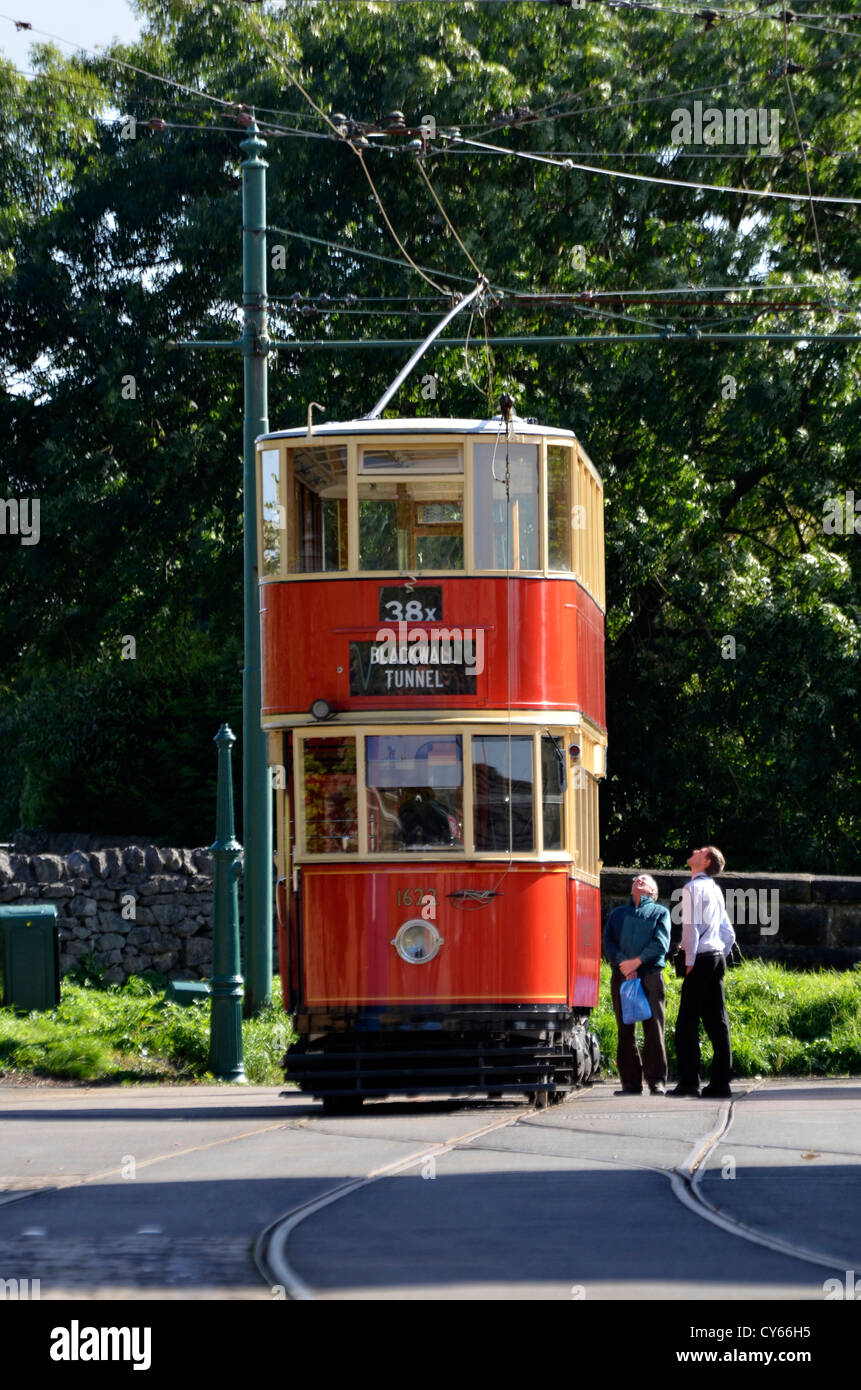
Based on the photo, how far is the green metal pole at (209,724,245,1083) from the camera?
16.8m

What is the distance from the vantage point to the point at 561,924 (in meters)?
15.3

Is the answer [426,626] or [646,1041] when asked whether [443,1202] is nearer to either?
[426,626]

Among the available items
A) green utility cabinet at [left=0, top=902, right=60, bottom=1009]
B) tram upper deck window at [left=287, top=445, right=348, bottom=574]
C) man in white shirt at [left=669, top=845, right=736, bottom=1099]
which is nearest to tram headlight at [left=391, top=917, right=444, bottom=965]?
man in white shirt at [left=669, top=845, right=736, bottom=1099]

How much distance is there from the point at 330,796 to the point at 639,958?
2.59 m

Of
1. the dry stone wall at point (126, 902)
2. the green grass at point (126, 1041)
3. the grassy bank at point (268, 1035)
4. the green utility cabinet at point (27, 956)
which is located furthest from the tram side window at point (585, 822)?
the dry stone wall at point (126, 902)

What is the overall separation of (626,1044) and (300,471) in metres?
4.82

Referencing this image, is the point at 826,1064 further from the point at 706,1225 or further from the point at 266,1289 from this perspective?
the point at 266,1289

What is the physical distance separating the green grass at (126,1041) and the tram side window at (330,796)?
11.4ft

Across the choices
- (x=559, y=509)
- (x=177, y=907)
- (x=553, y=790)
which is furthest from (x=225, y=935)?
(x=177, y=907)

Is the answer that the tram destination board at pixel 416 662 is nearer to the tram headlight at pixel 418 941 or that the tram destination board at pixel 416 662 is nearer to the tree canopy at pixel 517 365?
the tram headlight at pixel 418 941

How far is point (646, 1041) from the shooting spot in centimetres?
1625

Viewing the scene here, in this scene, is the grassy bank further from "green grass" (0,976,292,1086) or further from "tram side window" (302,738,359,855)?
"tram side window" (302,738,359,855)

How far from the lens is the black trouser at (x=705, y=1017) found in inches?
588

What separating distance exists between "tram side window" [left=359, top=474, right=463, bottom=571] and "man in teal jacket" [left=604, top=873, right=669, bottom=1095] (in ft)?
9.20
